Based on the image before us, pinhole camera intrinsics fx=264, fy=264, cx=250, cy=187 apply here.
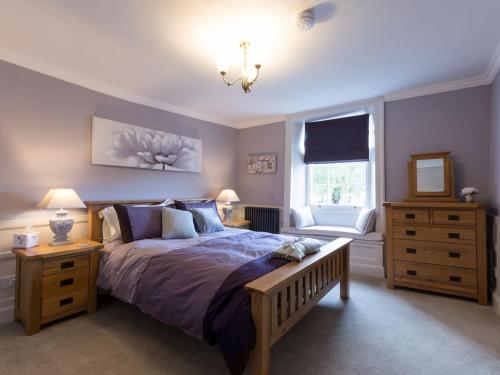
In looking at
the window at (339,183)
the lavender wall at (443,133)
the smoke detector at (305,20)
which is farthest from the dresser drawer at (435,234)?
the smoke detector at (305,20)

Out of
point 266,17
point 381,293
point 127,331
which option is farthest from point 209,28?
point 381,293

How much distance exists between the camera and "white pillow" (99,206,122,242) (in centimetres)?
264

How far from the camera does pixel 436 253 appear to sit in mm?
2754

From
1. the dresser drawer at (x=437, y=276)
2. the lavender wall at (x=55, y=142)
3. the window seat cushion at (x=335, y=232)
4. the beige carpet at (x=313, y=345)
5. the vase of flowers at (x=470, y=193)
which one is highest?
the lavender wall at (x=55, y=142)

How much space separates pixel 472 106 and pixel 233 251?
3075 millimetres

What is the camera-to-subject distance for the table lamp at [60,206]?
7.67 ft

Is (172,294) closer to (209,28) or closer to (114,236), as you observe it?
(114,236)

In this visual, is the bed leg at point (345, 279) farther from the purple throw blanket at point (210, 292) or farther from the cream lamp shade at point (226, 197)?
the cream lamp shade at point (226, 197)

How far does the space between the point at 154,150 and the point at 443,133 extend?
139 inches

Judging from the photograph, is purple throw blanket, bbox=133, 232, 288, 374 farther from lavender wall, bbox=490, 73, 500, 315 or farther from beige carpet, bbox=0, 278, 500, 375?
lavender wall, bbox=490, 73, 500, 315

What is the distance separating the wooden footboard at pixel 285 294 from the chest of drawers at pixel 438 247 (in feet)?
2.82

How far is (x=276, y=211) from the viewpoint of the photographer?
4.29m

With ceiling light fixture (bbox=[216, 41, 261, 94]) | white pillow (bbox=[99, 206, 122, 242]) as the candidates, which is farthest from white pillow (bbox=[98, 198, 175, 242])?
ceiling light fixture (bbox=[216, 41, 261, 94])

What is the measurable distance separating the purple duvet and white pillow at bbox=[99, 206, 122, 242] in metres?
0.22
